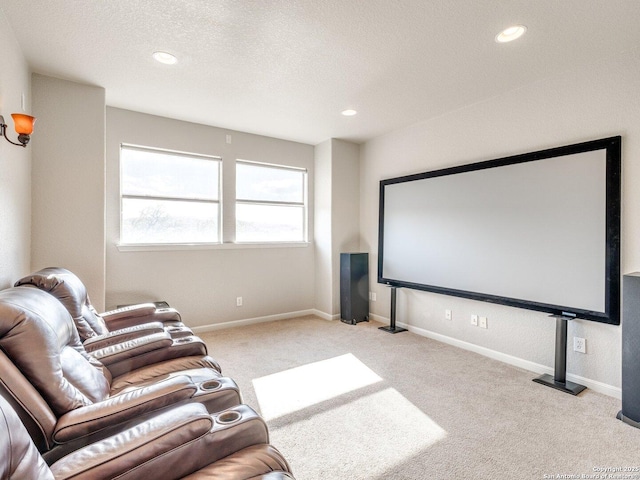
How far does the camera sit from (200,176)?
14.1 feet

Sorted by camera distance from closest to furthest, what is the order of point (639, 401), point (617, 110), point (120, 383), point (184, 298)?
point (120, 383) → point (639, 401) → point (617, 110) → point (184, 298)

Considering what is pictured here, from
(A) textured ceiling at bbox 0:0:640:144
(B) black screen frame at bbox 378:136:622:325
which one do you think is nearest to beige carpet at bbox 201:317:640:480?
(B) black screen frame at bbox 378:136:622:325

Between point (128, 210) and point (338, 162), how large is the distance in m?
2.81

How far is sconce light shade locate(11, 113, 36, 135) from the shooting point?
2.10 metres

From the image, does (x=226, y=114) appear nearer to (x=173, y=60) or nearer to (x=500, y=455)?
(x=173, y=60)

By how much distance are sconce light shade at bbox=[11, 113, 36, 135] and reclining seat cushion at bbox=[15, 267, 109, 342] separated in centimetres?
91

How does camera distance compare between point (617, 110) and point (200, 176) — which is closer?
point (617, 110)

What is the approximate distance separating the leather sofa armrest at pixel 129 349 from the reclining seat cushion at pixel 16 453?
1087mm

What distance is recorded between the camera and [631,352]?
2.22 meters

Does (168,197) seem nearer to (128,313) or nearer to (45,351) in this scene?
(128,313)

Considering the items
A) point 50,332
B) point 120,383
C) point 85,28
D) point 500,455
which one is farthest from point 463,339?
point 85,28

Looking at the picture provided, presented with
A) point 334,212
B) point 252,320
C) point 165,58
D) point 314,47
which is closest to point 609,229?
point 314,47

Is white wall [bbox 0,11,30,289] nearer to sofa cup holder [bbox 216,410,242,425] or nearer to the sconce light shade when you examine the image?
the sconce light shade

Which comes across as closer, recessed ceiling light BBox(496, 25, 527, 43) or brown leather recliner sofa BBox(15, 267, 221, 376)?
brown leather recliner sofa BBox(15, 267, 221, 376)
